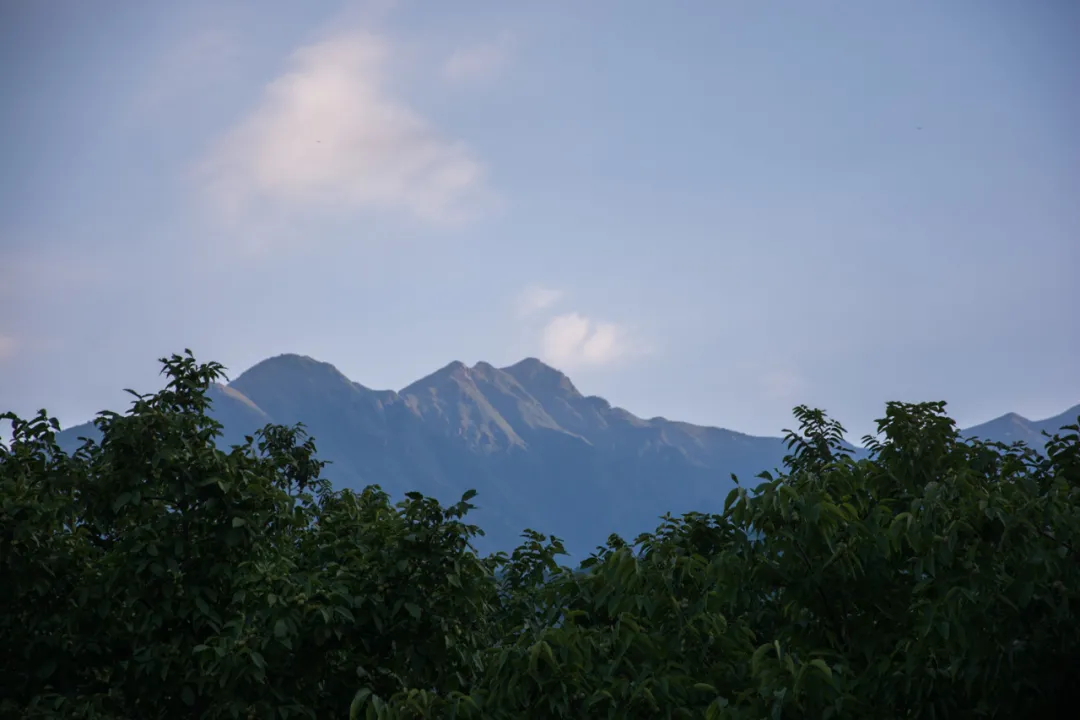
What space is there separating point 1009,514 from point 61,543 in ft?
32.5

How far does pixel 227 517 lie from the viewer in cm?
1052

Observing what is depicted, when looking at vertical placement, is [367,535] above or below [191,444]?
below

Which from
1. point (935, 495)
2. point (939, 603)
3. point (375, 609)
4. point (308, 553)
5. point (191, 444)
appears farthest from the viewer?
point (308, 553)

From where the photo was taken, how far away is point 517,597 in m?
13.0

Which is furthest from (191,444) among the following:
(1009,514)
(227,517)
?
(1009,514)

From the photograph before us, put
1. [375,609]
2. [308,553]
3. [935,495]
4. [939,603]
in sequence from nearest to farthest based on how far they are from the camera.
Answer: [939,603] → [935,495] → [375,609] → [308,553]

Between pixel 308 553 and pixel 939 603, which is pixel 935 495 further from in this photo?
pixel 308 553

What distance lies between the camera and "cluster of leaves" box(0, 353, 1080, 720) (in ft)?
22.9

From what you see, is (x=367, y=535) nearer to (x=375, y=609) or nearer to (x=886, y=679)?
(x=375, y=609)

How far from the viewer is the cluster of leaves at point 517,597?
6977 mm

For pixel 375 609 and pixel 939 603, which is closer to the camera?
pixel 939 603

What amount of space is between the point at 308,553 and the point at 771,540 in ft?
23.4

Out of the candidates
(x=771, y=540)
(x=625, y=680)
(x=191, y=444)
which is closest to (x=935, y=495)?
(x=771, y=540)

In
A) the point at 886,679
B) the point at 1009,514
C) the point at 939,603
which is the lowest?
the point at 886,679
